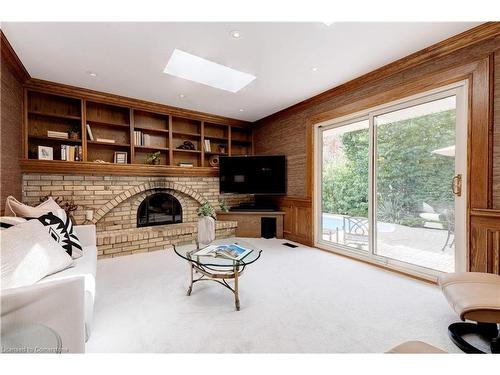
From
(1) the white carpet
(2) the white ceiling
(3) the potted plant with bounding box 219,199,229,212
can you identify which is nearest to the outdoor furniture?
(1) the white carpet

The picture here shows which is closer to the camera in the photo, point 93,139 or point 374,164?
point 374,164

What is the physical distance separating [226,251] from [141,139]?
9.22 ft

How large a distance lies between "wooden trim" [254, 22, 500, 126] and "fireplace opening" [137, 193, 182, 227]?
3201 mm

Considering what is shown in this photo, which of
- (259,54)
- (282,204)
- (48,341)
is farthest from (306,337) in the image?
(282,204)

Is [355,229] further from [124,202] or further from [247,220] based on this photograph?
[124,202]

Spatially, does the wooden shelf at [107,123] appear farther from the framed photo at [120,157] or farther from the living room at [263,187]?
the framed photo at [120,157]

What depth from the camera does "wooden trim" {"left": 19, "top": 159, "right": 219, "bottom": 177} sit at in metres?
3.00

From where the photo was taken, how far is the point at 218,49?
227 centimetres

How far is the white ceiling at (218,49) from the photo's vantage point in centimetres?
198

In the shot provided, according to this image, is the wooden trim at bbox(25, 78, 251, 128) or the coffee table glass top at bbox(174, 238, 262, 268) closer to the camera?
the coffee table glass top at bbox(174, 238, 262, 268)

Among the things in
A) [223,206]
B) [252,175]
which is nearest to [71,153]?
[223,206]

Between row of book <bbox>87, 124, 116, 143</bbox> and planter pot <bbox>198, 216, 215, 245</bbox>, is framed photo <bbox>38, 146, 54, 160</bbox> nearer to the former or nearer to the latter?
row of book <bbox>87, 124, 116, 143</bbox>

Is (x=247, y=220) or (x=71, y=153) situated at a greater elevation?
(x=71, y=153)

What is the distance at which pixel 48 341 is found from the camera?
1070 millimetres
